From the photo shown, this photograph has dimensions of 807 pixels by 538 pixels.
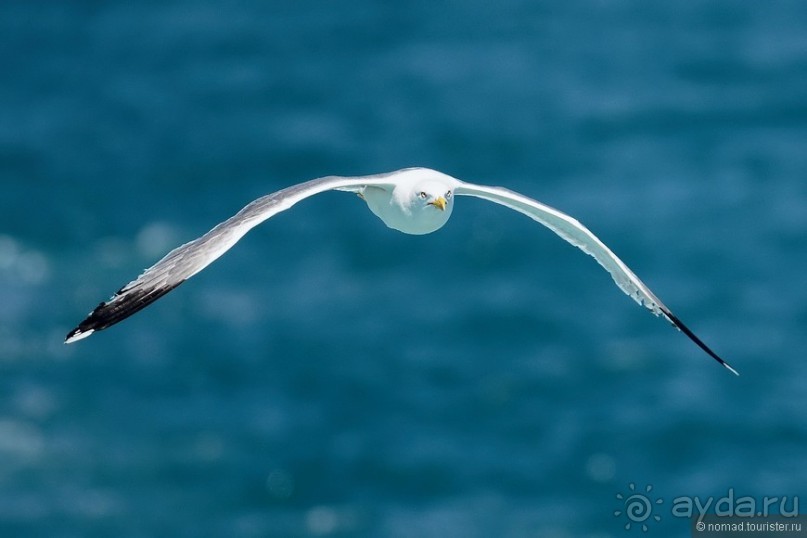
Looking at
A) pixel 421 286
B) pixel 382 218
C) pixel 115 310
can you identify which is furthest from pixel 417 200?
pixel 421 286

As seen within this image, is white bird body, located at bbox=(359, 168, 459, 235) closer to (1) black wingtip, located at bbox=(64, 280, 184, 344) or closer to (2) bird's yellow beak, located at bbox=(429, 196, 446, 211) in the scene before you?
(2) bird's yellow beak, located at bbox=(429, 196, 446, 211)

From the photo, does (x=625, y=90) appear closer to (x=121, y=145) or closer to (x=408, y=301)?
(x=408, y=301)

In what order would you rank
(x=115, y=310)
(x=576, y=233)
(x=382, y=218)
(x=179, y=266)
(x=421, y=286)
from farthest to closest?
1. (x=421, y=286)
2. (x=576, y=233)
3. (x=382, y=218)
4. (x=179, y=266)
5. (x=115, y=310)

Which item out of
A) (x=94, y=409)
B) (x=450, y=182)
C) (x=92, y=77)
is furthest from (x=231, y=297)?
(x=450, y=182)

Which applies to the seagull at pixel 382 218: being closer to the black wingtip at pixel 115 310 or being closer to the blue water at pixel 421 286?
the black wingtip at pixel 115 310

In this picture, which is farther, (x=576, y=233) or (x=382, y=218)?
(x=576, y=233)

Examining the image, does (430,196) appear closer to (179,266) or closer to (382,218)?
(382,218)
